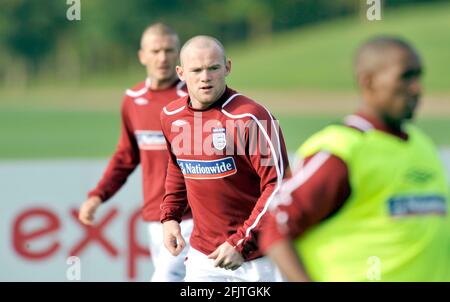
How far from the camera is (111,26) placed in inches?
2530

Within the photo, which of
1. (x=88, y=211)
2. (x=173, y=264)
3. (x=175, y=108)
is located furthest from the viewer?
(x=88, y=211)

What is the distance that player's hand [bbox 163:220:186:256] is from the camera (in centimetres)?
595

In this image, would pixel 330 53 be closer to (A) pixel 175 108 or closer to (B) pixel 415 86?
(A) pixel 175 108

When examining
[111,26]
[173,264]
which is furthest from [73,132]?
[111,26]

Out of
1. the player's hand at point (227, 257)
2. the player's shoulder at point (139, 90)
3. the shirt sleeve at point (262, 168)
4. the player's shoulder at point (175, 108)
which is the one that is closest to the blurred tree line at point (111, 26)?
the player's shoulder at point (139, 90)

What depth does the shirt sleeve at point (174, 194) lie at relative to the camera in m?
6.21

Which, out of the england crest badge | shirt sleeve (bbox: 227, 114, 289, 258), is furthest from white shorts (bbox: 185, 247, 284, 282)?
the england crest badge

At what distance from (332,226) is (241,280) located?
93.4 inches

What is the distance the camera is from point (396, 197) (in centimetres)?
379

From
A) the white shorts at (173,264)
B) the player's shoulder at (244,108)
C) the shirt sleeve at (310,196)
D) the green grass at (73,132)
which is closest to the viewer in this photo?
the shirt sleeve at (310,196)

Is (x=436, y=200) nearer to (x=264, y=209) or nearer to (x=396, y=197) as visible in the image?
(x=396, y=197)

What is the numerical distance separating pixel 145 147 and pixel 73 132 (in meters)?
28.4

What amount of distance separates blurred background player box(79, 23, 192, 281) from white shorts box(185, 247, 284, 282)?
1.16 m

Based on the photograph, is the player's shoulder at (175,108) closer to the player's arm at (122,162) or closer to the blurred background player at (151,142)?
the blurred background player at (151,142)
